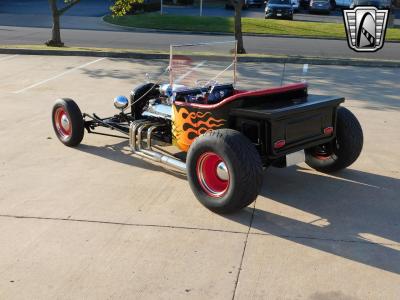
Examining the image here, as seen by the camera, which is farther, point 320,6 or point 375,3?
point 320,6

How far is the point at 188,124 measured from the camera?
202 inches

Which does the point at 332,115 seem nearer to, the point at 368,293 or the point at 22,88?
the point at 368,293

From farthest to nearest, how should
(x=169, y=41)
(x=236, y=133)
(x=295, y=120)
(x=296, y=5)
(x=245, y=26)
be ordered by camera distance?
(x=296, y=5) < (x=245, y=26) < (x=169, y=41) < (x=295, y=120) < (x=236, y=133)

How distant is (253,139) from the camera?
4.81m

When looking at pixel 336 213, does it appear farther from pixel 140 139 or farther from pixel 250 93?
pixel 140 139

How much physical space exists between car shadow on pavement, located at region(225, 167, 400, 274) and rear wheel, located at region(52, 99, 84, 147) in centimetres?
234

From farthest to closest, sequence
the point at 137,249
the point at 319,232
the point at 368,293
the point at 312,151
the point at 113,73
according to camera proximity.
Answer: the point at 113,73, the point at 312,151, the point at 319,232, the point at 137,249, the point at 368,293

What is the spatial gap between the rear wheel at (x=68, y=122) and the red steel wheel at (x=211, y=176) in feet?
7.21

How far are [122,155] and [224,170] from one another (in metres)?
1.98

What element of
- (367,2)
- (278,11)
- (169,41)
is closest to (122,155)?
(169,41)

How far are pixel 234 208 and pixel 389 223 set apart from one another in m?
1.30

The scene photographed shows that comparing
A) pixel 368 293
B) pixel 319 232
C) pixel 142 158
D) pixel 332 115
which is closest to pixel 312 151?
pixel 332 115

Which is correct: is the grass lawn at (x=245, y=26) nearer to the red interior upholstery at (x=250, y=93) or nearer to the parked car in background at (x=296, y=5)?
the parked car in background at (x=296, y=5)

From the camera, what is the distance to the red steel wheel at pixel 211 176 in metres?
4.60
